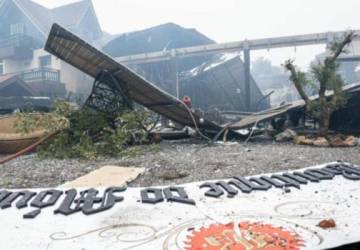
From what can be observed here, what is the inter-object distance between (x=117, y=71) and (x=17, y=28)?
65.8ft

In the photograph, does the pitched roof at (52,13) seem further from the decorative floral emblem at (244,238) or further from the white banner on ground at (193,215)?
the decorative floral emblem at (244,238)

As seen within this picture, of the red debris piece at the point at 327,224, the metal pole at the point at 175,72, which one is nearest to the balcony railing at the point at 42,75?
the metal pole at the point at 175,72

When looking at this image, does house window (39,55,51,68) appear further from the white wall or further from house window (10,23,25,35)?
house window (10,23,25,35)

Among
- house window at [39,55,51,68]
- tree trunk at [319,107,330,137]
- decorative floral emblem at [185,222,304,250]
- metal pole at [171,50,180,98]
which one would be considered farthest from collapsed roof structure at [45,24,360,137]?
house window at [39,55,51,68]

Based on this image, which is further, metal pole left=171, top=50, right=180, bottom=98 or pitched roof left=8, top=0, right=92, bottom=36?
pitched roof left=8, top=0, right=92, bottom=36

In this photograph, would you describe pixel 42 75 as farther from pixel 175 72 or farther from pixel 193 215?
pixel 193 215

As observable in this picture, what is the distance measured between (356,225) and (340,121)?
19.1 ft

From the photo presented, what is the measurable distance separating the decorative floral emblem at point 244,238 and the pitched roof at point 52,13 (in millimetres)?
22577

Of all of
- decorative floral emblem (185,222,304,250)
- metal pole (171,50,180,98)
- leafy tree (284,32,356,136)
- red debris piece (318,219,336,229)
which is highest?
metal pole (171,50,180,98)

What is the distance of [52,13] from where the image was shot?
25.3 m

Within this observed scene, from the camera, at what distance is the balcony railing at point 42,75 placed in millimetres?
17125

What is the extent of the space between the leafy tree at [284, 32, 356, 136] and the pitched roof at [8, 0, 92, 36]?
1955cm

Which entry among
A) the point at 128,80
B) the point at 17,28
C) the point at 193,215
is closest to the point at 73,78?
the point at 17,28

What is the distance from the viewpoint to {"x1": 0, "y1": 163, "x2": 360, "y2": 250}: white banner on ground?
182cm
